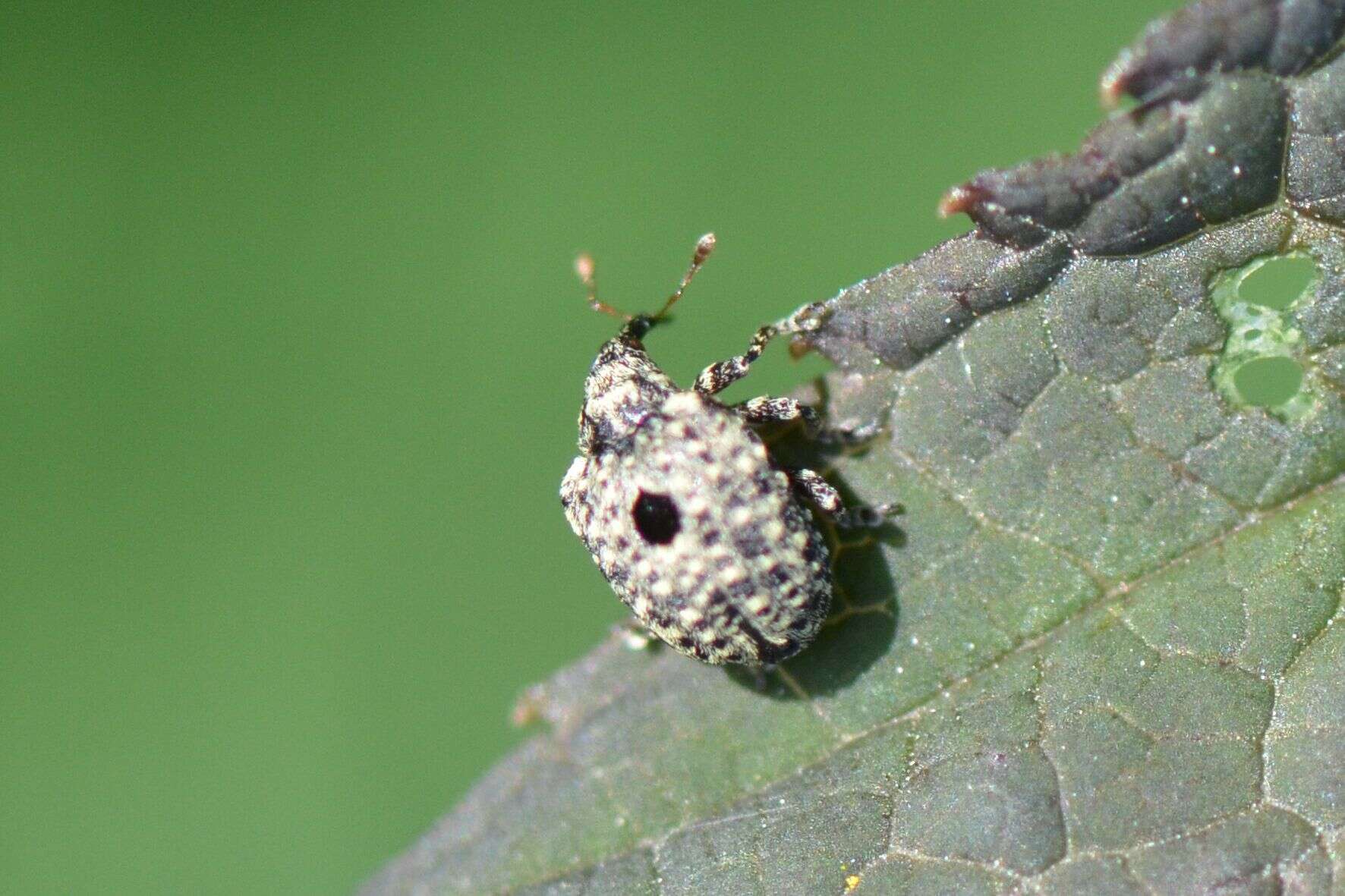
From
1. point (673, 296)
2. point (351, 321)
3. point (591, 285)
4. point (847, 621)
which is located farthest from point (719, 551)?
point (351, 321)

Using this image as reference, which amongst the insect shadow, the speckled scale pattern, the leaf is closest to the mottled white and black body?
the speckled scale pattern

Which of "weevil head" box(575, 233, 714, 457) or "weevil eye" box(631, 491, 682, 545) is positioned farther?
"weevil head" box(575, 233, 714, 457)

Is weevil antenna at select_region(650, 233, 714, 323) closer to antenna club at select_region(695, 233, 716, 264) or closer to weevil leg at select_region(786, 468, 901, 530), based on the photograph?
antenna club at select_region(695, 233, 716, 264)

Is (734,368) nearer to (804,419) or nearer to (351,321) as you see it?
(804,419)

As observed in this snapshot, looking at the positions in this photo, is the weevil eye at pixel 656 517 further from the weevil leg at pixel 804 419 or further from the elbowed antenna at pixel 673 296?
the elbowed antenna at pixel 673 296

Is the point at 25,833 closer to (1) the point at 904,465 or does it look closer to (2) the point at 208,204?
(2) the point at 208,204

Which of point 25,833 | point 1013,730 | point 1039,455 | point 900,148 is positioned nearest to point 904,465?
point 1039,455
